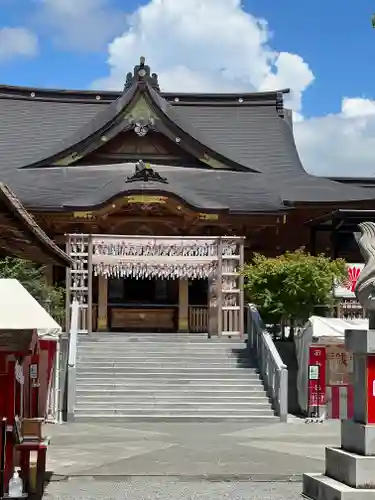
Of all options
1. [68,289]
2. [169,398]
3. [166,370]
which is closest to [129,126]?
[68,289]

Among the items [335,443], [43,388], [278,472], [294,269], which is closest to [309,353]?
[294,269]

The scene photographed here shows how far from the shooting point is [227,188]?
2702 centimetres

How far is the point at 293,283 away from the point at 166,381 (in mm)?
3883

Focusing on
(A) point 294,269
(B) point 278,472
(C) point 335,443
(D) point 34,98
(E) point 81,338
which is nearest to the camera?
(B) point 278,472

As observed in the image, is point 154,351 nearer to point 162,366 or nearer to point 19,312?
point 162,366

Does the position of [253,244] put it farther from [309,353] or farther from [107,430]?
[107,430]

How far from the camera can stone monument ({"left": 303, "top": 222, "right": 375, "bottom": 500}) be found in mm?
8312

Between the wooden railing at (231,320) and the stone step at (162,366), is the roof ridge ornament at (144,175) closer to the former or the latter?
the wooden railing at (231,320)

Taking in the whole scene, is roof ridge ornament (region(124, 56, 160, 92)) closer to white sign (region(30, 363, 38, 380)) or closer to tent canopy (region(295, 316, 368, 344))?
tent canopy (region(295, 316, 368, 344))

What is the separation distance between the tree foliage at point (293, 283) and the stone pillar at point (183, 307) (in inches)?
140

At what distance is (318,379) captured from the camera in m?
18.2

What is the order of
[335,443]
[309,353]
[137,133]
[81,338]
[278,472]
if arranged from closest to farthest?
[278,472] → [335,443] → [309,353] → [81,338] → [137,133]

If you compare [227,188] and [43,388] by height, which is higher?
[227,188]

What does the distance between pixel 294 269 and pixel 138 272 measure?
4747 mm
